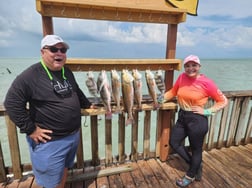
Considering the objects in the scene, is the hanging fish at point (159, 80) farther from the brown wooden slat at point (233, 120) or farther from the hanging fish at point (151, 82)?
the brown wooden slat at point (233, 120)

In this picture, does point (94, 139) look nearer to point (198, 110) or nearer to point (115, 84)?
point (115, 84)

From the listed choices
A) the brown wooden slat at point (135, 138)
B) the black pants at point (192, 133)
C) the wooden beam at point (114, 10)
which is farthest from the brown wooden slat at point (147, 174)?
the wooden beam at point (114, 10)

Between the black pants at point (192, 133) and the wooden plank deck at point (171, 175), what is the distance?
29 centimetres

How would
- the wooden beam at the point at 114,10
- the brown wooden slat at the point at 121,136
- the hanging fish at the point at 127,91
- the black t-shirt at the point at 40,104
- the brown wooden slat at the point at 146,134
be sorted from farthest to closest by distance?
the brown wooden slat at the point at 146,134
the brown wooden slat at the point at 121,136
the hanging fish at the point at 127,91
the wooden beam at the point at 114,10
the black t-shirt at the point at 40,104

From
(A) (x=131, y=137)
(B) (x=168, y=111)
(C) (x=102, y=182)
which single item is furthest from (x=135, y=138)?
(C) (x=102, y=182)

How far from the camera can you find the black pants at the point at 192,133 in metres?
1.96

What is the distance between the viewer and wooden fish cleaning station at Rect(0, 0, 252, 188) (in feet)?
5.89

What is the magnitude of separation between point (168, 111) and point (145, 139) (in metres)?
0.55

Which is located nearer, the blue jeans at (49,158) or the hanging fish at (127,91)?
the blue jeans at (49,158)

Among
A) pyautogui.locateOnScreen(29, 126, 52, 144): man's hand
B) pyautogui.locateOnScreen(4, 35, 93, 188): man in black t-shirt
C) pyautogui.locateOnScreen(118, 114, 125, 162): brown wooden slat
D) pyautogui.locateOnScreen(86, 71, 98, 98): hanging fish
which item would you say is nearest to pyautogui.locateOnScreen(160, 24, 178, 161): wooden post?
pyautogui.locateOnScreen(118, 114, 125, 162): brown wooden slat

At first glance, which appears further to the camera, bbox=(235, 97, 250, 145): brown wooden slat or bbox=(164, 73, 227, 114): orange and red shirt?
bbox=(235, 97, 250, 145): brown wooden slat

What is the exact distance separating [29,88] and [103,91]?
2.19 ft

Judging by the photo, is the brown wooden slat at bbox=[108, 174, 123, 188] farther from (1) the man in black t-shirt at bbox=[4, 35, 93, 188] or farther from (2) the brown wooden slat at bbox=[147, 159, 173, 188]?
(1) the man in black t-shirt at bbox=[4, 35, 93, 188]

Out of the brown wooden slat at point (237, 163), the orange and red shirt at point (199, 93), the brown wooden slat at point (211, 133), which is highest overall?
the orange and red shirt at point (199, 93)
